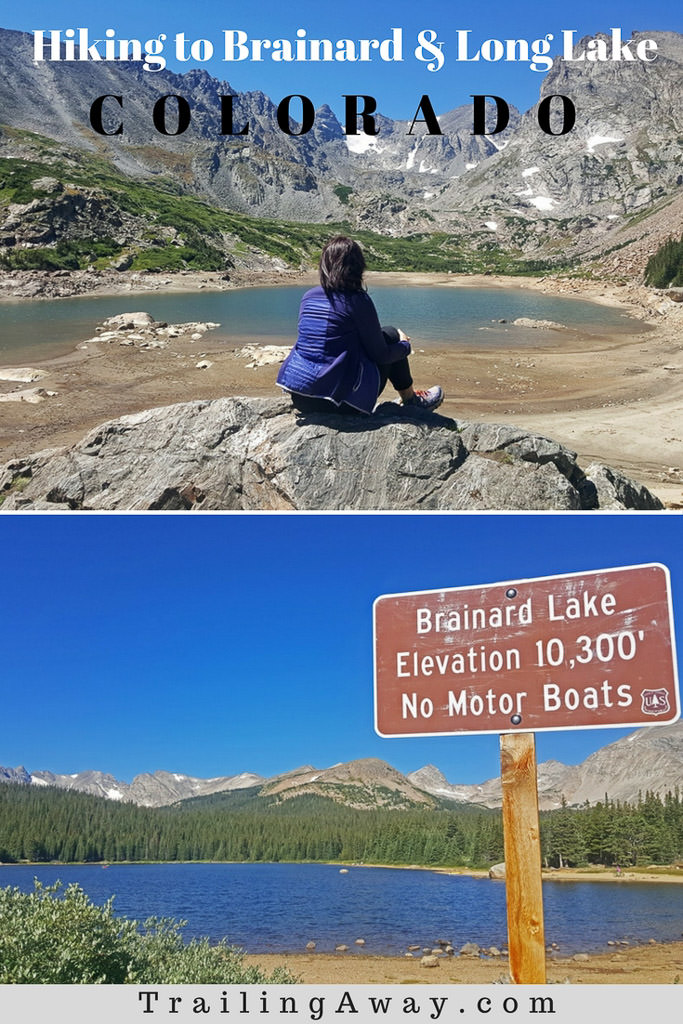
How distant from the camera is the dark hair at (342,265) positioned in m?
6.16

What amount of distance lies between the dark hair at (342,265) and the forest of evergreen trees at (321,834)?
80292 mm

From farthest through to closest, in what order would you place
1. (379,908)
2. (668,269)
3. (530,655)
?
(379,908) → (668,269) → (530,655)

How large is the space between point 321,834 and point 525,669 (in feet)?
485

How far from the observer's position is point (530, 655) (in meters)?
3.07

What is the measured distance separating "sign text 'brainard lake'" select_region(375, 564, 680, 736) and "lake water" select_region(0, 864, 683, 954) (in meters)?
22.5

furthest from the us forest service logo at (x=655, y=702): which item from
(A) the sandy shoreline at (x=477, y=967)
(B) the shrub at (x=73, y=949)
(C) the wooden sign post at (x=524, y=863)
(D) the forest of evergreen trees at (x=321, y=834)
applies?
(D) the forest of evergreen trees at (x=321, y=834)

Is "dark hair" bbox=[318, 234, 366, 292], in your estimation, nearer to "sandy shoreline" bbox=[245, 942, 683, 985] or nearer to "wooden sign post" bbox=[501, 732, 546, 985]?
"wooden sign post" bbox=[501, 732, 546, 985]

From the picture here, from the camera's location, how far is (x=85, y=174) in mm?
114688

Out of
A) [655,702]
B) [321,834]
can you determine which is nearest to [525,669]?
[655,702]

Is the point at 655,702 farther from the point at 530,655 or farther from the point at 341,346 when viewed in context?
the point at 341,346

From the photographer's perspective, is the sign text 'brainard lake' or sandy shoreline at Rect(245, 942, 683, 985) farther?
sandy shoreline at Rect(245, 942, 683, 985)

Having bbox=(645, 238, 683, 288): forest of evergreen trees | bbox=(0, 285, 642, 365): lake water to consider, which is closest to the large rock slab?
bbox=(0, 285, 642, 365): lake water

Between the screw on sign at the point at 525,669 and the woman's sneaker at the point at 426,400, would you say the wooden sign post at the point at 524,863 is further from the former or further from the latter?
the woman's sneaker at the point at 426,400

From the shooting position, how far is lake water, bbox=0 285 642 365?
2870cm
